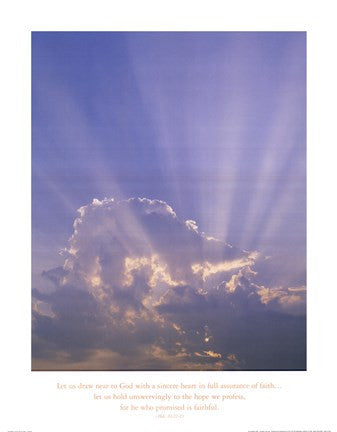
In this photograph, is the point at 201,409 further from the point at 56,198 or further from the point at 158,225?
the point at 56,198

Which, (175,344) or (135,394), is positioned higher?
(175,344)

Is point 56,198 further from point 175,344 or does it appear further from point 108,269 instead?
point 175,344

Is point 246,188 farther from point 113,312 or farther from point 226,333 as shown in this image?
point 113,312

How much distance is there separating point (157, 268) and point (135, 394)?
3.67 ft

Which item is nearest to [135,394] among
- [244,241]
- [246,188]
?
[244,241]

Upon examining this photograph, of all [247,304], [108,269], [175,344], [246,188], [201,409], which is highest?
[246,188]

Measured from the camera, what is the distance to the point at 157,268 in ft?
15.9

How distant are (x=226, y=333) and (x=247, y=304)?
1.07ft

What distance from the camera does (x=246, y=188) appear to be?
482cm

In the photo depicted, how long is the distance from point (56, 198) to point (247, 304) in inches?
78.7

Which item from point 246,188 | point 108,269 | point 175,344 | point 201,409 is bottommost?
point 201,409

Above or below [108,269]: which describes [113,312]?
below

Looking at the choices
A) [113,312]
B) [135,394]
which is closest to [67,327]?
[113,312]

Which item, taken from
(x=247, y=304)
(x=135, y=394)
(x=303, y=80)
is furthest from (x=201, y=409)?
(x=303, y=80)
